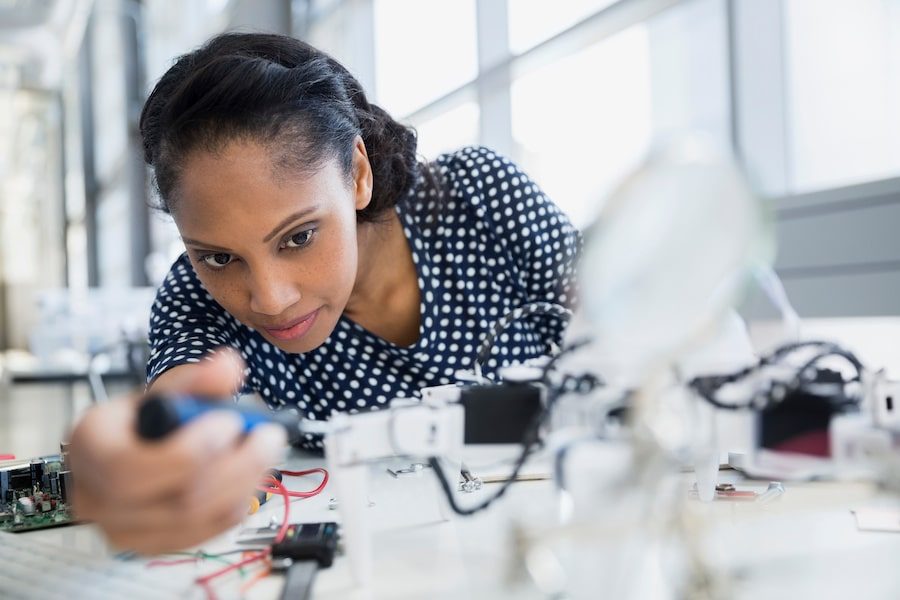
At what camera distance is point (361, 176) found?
2.83ft

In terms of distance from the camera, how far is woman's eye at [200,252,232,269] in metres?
0.70

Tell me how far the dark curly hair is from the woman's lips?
153 millimetres

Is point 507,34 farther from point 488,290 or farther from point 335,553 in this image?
point 335,553

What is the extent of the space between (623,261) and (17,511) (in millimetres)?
552

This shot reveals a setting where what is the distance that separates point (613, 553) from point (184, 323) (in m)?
0.65

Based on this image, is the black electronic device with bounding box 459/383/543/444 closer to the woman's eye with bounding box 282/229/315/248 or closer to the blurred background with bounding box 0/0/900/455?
the blurred background with bounding box 0/0/900/455

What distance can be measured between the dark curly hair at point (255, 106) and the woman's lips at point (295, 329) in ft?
0.50

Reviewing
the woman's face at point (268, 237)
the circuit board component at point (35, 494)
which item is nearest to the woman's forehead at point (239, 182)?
the woman's face at point (268, 237)

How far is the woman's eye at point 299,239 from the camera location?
2.29 feet

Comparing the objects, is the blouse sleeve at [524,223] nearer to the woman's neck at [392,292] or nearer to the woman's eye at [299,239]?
the woman's neck at [392,292]

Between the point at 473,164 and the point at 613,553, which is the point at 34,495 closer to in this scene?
the point at 613,553

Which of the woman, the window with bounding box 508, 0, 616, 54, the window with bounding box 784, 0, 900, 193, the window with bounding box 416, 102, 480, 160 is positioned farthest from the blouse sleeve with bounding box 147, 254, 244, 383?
the window with bounding box 416, 102, 480, 160

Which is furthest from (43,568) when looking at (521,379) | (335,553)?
(521,379)

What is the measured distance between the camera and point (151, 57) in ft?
17.4
